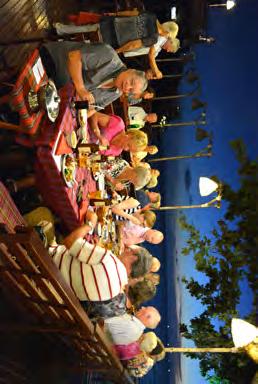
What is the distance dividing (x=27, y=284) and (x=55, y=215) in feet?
3.86

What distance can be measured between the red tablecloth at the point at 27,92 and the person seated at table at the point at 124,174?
209 cm

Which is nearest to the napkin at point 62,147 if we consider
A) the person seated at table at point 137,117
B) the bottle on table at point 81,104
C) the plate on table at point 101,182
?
the bottle on table at point 81,104

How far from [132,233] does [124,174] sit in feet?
3.70

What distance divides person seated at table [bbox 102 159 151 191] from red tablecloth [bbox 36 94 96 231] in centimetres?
109

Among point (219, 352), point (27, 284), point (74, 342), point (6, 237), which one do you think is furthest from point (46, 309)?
point (219, 352)

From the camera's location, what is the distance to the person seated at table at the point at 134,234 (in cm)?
591

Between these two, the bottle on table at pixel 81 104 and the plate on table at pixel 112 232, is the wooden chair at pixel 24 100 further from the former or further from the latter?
the plate on table at pixel 112 232

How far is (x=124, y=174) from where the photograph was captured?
206 inches

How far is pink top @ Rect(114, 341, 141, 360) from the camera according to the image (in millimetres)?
3934

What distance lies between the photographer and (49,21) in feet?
18.3

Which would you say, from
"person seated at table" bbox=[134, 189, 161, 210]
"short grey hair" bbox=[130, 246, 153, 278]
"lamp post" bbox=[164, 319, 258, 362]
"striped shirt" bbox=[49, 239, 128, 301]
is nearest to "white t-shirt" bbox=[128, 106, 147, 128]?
"person seated at table" bbox=[134, 189, 161, 210]

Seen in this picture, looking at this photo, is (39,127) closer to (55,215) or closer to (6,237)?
(55,215)

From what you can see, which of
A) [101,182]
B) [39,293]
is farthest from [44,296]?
[101,182]

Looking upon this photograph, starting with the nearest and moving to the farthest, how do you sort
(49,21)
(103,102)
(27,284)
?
(27,284) → (103,102) → (49,21)
